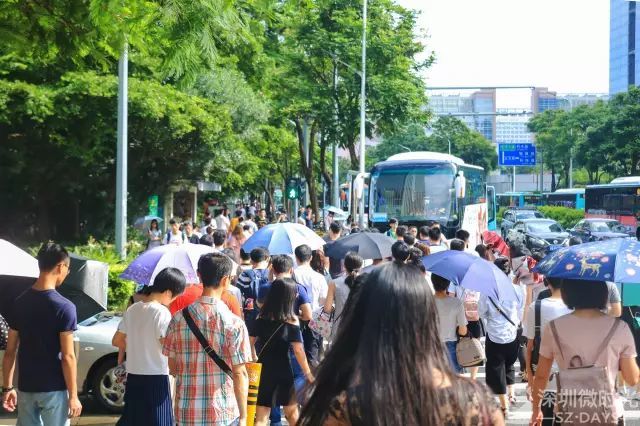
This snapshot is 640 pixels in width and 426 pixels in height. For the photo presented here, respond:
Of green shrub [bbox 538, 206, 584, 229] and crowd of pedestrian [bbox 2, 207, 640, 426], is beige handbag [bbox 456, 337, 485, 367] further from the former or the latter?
green shrub [bbox 538, 206, 584, 229]

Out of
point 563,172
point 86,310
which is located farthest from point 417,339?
point 563,172

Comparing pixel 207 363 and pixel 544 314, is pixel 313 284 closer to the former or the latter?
pixel 544 314

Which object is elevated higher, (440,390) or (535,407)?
(440,390)

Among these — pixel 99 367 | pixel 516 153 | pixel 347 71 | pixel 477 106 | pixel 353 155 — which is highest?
pixel 477 106

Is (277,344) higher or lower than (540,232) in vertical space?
higher

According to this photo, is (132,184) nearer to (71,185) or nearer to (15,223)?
(71,185)

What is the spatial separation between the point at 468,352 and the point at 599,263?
7.21ft

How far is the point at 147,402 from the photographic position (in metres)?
6.06

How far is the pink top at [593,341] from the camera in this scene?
199 inches

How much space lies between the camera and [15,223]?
27.3 metres

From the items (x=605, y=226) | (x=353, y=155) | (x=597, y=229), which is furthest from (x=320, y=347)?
(x=605, y=226)

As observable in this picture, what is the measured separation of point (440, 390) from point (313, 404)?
0.36m

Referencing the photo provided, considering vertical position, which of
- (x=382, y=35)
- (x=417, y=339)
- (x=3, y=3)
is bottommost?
(x=417, y=339)

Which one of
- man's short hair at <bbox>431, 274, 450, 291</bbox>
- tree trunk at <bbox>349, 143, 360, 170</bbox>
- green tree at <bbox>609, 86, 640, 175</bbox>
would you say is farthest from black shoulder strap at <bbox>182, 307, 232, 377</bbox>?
green tree at <bbox>609, 86, 640, 175</bbox>
